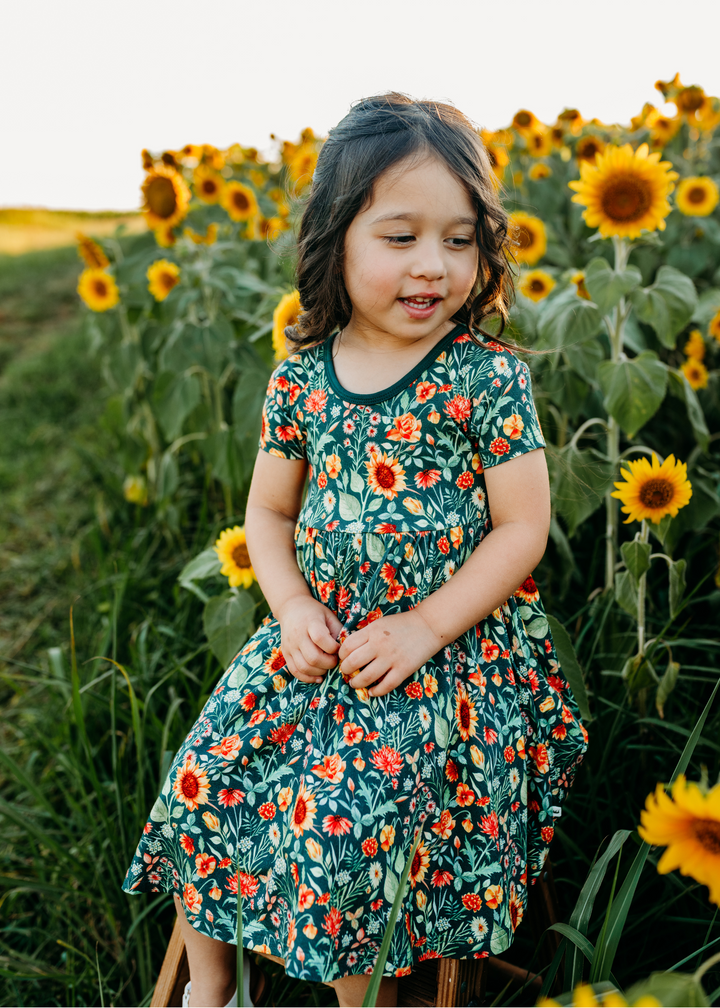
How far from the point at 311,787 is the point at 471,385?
0.66 m

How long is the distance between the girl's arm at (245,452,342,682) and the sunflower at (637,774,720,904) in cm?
58

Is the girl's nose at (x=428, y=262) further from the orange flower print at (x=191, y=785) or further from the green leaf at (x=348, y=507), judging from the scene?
the orange flower print at (x=191, y=785)

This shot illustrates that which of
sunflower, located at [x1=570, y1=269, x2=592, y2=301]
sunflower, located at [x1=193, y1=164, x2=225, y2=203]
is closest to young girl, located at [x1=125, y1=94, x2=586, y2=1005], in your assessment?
sunflower, located at [x1=570, y1=269, x2=592, y2=301]

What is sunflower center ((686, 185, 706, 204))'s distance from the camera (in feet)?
9.17

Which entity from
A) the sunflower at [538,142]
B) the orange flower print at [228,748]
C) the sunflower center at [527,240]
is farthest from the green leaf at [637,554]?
the sunflower at [538,142]

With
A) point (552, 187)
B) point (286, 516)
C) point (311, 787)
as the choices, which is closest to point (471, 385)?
point (286, 516)

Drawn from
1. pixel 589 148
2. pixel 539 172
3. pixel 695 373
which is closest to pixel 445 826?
pixel 695 373

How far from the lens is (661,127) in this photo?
130 inches

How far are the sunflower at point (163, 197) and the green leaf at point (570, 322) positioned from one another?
4.91ft

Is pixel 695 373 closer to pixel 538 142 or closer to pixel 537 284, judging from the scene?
pixel 537 284

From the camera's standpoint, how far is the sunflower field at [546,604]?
1.41 metres

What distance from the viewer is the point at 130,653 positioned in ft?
7.11

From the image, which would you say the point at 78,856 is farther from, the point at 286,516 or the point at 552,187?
the point at 552,187

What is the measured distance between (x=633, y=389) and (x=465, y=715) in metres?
0.81
